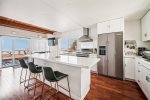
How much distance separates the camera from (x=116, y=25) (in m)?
3.34

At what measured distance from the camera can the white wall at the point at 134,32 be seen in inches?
133

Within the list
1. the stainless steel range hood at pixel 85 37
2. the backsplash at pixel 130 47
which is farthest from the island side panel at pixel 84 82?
the stainless steel range hood at pixel 85 37

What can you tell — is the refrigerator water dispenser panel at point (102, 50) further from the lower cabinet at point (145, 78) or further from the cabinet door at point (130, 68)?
the lower cabinet at point (145, 78)

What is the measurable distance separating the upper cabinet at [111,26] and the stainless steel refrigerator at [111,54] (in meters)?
0.17

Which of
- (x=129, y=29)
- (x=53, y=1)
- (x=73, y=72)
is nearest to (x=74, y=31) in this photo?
(x=129, y=29)

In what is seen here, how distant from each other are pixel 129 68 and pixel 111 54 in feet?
2.71

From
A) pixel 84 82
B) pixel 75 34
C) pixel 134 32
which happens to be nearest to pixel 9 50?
pixel 75 34

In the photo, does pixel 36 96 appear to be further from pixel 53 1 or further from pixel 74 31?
pixel 74 31

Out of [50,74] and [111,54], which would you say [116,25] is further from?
[50,74]

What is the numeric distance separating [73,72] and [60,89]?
81 cm

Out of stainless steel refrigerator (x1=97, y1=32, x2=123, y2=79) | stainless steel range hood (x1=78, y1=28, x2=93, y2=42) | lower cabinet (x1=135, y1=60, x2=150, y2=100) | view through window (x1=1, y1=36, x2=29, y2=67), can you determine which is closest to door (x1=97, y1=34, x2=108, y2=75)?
stainless steel refrigerator (x1=97, y1=32, x2=123, y2=79)

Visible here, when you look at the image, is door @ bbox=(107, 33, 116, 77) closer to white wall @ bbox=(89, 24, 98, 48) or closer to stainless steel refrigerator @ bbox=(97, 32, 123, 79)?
stainless steel refrigerator @ bbox=(97, 32, 123, 79)

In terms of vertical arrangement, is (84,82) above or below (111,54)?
below

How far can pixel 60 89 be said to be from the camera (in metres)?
2.40
